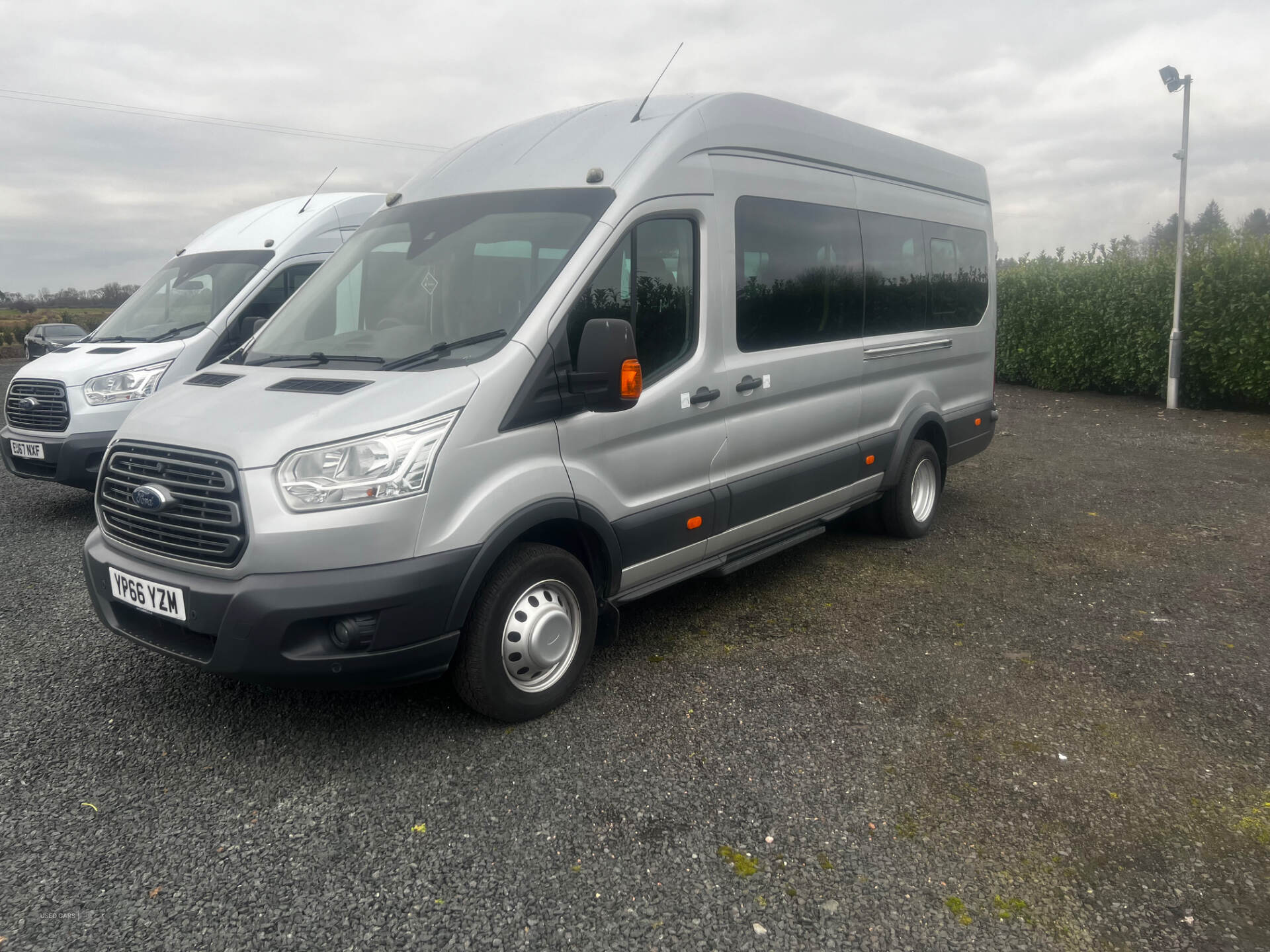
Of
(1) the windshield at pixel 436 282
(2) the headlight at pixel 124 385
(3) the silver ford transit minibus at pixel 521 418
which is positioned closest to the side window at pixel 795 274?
(3) the silver ford transit minibus at pixel 521 418

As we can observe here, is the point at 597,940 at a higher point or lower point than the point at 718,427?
lower

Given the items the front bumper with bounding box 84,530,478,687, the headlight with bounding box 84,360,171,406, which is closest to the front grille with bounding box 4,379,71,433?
the headlight with bounding box 84,360,171,406

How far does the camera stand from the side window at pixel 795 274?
4723 mm

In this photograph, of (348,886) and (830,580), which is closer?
(348,886)

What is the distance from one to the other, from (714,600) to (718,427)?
49.8 inches

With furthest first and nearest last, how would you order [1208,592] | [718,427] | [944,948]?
[1208,592] → [718,427] → [944,948]

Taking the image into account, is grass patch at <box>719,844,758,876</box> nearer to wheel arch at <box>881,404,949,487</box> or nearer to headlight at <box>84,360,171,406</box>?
wheel arch at <box>881,404,949,487</box>

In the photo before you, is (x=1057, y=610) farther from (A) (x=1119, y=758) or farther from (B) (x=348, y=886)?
(B) (x=348, y=886)

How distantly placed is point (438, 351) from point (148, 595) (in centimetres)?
140

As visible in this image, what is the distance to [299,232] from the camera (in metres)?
8.18

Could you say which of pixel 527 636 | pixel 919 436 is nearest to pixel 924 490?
pixel 919 436

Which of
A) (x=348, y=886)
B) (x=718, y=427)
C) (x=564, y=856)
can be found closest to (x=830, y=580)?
(x=718, y=427)

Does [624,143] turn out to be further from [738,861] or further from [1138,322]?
[1138,322]

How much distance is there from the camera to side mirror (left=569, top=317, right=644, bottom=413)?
11.8 feet
